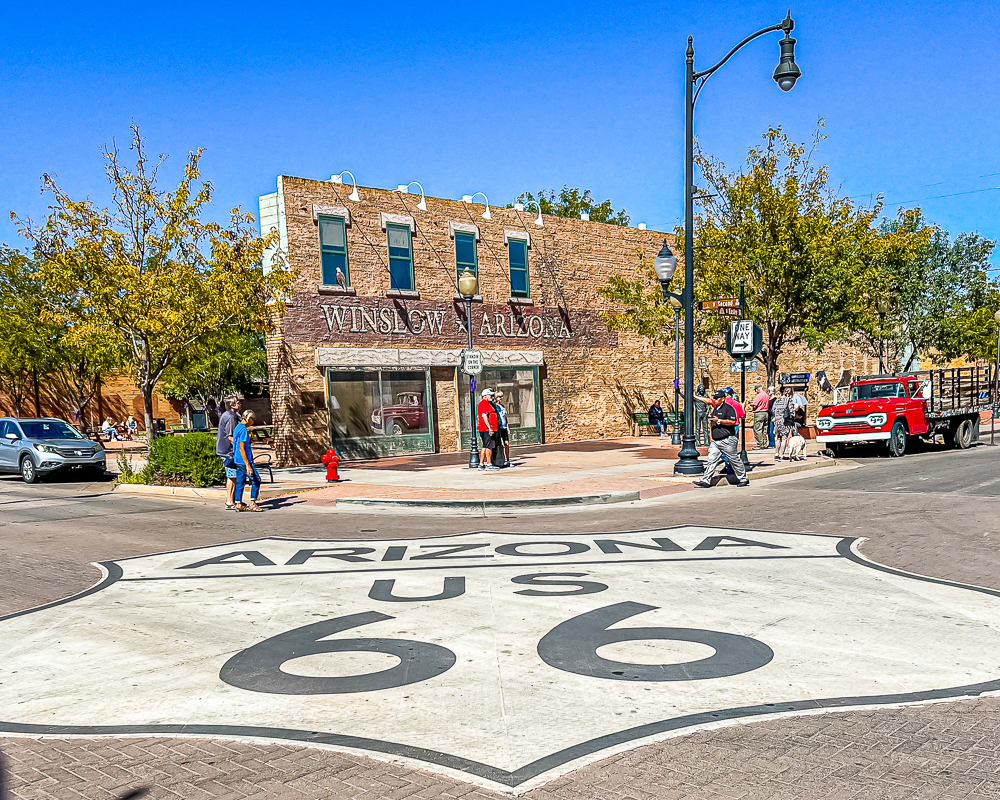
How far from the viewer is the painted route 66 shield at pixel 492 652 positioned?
4555mm

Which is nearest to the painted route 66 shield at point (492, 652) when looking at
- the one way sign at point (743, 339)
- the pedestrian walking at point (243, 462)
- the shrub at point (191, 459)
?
the pedestrian walking at point (243, 462)

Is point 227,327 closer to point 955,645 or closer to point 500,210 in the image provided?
point 500,210

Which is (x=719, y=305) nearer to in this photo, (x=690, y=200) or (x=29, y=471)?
(x=690, y=200)

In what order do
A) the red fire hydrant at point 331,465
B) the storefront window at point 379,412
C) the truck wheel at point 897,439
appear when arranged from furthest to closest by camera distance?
the storefront window at point 379,412 → the truck wheel at point 897,439 → the red fire hydrant at point 331,465

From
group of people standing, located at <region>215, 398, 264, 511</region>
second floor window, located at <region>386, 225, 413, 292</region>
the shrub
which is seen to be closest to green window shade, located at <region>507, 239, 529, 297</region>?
second floor window, located at <region>386, 225, 413, 292</region>

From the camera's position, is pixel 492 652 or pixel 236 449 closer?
pixel 492 652

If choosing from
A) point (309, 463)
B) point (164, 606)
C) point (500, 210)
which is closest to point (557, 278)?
point (500, 210)

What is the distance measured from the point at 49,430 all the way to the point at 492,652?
2102 centimetres

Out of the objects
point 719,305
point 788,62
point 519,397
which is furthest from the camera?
point 519,397

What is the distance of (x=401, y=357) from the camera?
1011 inches

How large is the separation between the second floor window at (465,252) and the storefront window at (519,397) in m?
3.33

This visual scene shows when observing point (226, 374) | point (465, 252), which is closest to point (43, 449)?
point (465, 252)

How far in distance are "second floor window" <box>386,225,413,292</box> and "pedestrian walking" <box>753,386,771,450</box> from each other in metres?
10.4

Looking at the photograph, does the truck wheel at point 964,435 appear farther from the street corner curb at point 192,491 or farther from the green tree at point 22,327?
the green tree at point 22,327
